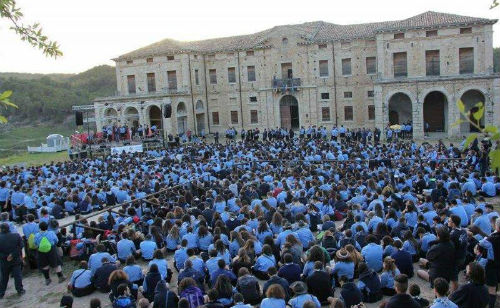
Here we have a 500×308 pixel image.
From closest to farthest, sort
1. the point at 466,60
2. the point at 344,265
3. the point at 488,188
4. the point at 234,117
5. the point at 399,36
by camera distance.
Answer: the point at 344,265, the point at 488,188, the point at 466,60, the point at 399,36, the point at 234,117

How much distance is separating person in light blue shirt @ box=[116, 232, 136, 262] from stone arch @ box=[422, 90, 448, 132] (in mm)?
30366

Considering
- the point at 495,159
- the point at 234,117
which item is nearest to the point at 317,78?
the point at 234,117

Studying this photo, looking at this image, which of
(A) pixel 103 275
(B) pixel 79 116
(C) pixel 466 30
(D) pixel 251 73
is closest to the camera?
(A) pixel 103 275

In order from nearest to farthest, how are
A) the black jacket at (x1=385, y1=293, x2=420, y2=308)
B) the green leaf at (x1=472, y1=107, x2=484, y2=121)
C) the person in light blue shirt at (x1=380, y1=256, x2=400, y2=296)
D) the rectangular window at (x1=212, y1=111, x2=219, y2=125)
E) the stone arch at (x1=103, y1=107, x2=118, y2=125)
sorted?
the green leaf at (x1=472, y1=107, x2=484, y2=121) < the black jacket at (x1=385, y1=293, x2=420, y2=308) < the person in light blue shirt at (x1=380, y1=256, x2=400, y2=296) < the stone arch at (x1=103, y1=107, x2=118, y2=125) < the rectangular window at (x1=212, y1=111, x2=219, y2=125)

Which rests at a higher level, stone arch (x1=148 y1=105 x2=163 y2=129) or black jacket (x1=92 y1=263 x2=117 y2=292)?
stone arch (x1=148 y1=105 x2=163 y2=129)

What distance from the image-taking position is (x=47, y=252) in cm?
1202

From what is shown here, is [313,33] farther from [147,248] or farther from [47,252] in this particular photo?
[47,252]

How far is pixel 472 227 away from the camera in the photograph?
10.4 m

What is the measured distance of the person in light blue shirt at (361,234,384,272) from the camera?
10211 mm

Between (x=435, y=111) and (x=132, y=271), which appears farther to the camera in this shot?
(x=435, y=111)

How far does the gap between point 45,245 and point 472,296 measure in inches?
374

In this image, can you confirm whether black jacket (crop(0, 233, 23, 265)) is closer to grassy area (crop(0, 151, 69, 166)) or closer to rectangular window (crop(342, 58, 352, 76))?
grassy area (crop(0, 151, 69, 166))

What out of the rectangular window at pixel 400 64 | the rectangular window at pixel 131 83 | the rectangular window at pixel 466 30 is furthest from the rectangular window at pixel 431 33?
the rectangular window at pixel 131 83

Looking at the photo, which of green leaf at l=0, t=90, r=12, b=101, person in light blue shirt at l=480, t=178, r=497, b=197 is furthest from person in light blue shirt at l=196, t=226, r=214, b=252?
person in light blue shirt at l=480, t=178, r=497, b=197
